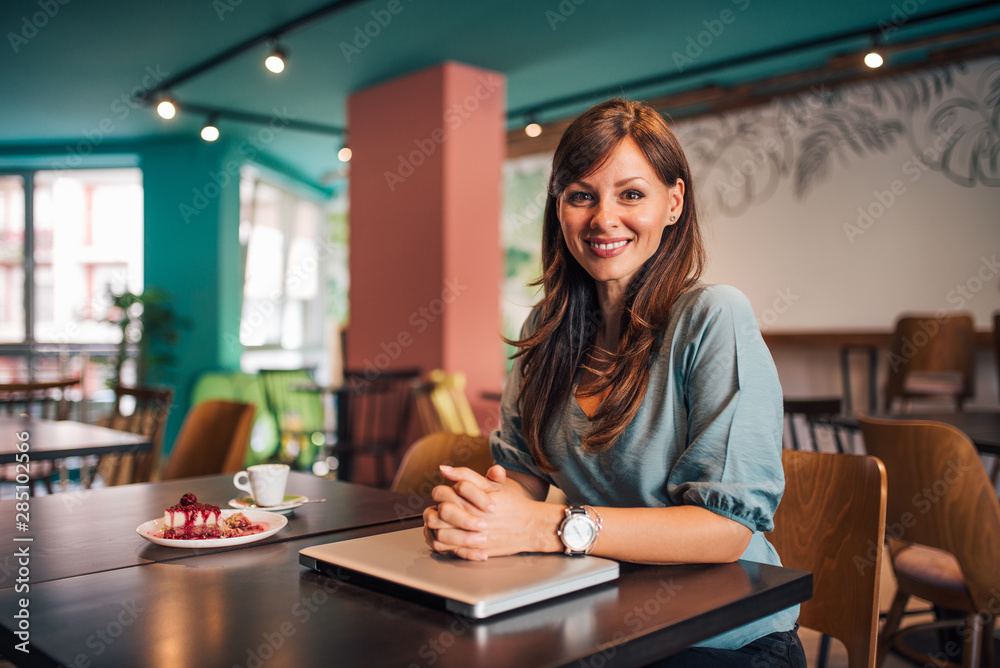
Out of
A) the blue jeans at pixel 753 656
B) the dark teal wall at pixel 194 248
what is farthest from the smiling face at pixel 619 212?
the dark teal wall at pixel 194 248

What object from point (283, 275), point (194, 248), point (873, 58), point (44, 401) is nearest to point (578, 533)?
point (44, 401)

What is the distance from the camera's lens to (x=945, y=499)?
71.7 inches

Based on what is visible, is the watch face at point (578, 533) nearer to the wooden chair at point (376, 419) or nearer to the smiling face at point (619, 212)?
the smiling face at point (619, 212)

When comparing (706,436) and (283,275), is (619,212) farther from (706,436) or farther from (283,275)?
(283,275)

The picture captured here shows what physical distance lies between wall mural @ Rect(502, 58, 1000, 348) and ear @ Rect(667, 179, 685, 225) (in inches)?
111

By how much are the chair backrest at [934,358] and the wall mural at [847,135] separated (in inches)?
39.7

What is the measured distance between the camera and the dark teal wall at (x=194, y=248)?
7.03 m

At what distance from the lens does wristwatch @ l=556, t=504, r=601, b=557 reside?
95cm

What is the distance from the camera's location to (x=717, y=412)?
3.54ft

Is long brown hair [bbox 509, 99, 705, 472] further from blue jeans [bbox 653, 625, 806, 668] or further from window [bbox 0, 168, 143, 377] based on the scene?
window [bbox 0, 168, 143, 377]

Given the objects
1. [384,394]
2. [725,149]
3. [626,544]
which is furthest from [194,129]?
[626,544]

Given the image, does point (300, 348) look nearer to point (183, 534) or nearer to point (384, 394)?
point (384, 394)

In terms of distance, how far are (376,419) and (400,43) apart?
2427mm

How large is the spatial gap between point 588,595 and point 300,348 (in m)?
8.39
